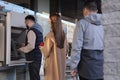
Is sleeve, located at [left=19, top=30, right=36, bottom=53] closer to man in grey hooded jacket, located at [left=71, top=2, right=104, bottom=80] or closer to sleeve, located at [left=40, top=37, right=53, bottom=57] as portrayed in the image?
sleeve, located at [left=40, top=37, right=53, bottom=57]

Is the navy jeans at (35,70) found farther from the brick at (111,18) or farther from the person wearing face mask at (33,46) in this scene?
the brick at (111,18)

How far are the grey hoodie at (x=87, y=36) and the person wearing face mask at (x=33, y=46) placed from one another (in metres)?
1.86

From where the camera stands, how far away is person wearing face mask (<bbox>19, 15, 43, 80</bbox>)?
5254 mm

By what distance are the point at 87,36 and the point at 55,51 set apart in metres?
1.73

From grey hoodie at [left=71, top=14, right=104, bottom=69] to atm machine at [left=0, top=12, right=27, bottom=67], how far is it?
1.76m

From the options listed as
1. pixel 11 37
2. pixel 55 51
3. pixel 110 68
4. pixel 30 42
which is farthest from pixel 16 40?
pixel 110 68

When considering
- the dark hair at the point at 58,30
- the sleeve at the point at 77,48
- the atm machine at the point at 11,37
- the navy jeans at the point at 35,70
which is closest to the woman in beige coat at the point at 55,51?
the dark hair at the point at 58,30

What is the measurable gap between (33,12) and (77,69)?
3.13 metres

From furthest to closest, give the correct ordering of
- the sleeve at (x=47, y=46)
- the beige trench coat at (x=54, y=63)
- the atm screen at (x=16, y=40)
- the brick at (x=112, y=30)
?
the atm screen at (x=16, y=40) < the beige trench coat at (x=54, y=63) < the sleeve at (x=47, y=46) < the brick at (x=112, y=30)

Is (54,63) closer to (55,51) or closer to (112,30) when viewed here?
(55,51)

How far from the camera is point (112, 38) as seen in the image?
1951mm

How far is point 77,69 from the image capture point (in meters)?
3.59

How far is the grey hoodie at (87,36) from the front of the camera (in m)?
3.43

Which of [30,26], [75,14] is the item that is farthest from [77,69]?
[75,14]
